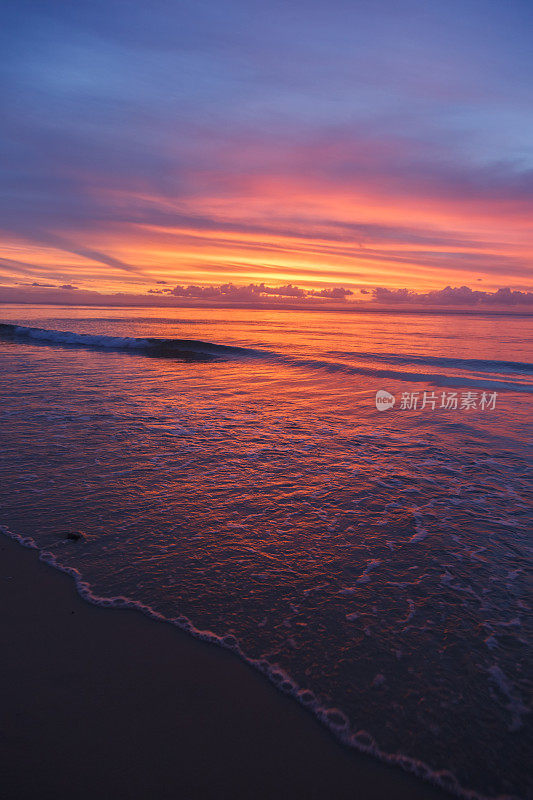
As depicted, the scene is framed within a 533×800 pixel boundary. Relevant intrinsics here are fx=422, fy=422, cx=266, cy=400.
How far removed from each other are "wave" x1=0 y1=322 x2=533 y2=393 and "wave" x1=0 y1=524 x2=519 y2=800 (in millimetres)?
13088

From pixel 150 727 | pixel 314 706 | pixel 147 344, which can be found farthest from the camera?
pixel 147 344

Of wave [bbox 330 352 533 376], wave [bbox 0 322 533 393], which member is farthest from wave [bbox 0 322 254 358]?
wave [bbox 330 352 533 376]

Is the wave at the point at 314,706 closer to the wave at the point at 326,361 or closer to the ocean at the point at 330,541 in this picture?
the ocean at the point at 330,541

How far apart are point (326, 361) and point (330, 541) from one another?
597 inches

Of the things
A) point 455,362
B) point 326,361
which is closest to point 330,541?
point 326,361

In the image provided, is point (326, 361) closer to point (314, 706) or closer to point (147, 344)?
point (147, 344)

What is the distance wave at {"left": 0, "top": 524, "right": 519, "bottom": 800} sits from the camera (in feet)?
7.52

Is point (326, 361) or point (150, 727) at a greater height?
point (326, 361)

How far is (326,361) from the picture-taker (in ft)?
62.6

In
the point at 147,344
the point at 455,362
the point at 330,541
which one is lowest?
the point at 330,541

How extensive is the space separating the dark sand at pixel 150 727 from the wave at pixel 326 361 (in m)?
13.3

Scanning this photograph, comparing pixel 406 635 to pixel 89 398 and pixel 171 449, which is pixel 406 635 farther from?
pixel 89 398

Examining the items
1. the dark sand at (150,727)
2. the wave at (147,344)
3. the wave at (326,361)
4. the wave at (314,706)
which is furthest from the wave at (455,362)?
the dark sand at (150,727)

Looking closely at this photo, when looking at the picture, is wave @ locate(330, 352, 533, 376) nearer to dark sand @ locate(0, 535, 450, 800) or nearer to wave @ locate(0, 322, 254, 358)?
wave @ locate(0, 322, 254, 358)
